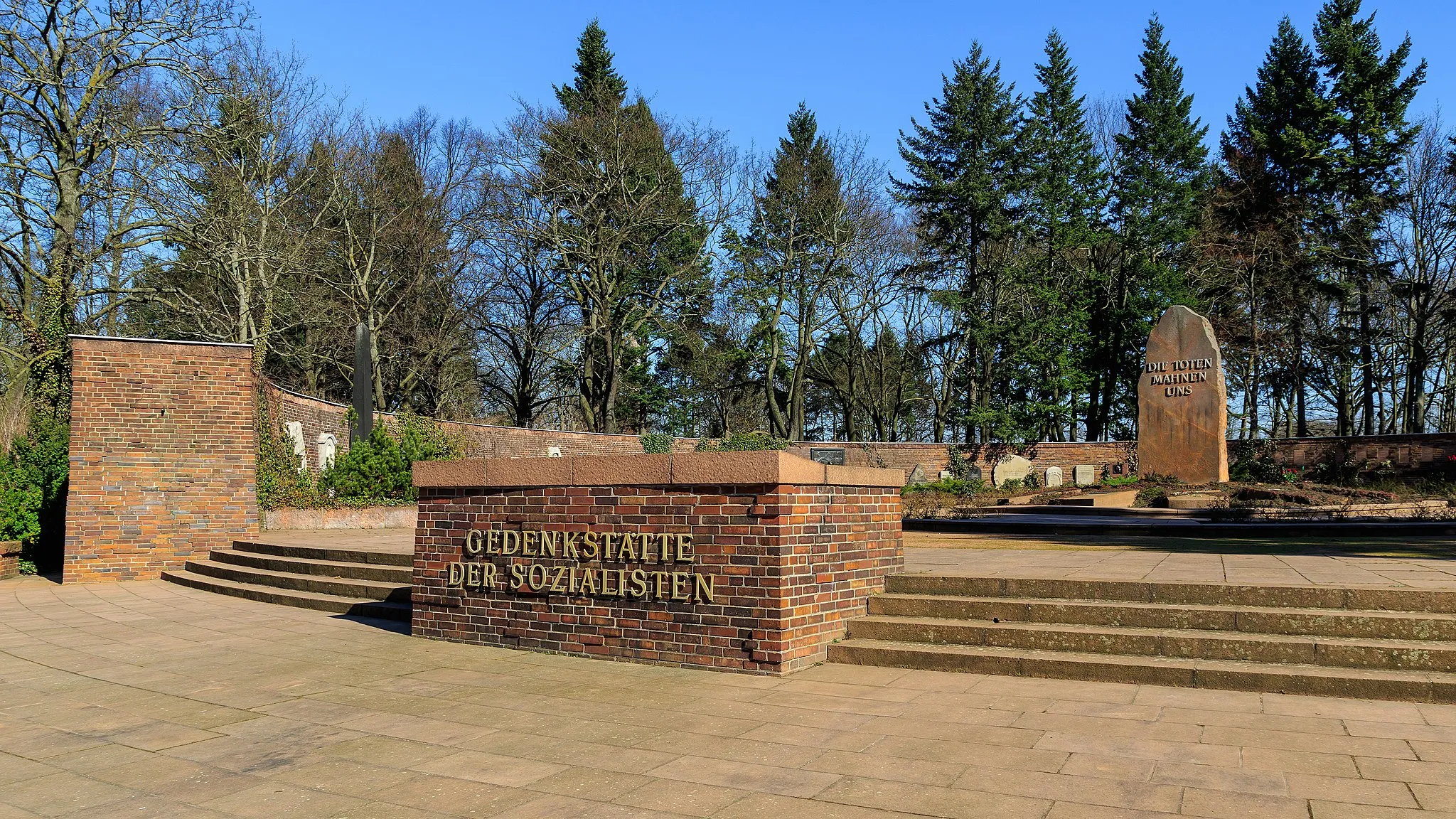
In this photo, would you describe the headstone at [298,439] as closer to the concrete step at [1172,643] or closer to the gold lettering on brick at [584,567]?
the gold lettering on brick at [584,567]

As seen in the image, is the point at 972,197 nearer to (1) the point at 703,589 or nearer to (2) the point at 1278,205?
(2) the point at 1278,205

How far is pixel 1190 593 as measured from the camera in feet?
21.4

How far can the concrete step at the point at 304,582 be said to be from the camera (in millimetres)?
9984

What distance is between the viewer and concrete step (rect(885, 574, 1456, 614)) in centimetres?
601

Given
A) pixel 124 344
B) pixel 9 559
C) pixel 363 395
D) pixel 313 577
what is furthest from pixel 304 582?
pixel 363 395

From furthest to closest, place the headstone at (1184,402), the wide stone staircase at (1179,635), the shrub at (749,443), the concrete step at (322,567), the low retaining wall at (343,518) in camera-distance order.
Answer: the shrub at (749,443), the headstone at (1184,402), the low retaining wall at (343,518), the concrete step at (322,567), the wide stone staircase at (1179,635)

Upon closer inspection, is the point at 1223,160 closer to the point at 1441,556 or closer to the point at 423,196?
the point at 423,196

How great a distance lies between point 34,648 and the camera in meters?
8.10

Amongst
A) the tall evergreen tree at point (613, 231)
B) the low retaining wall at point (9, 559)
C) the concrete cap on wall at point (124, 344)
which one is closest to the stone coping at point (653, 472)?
the concrete cap on wall at point (124, 344)

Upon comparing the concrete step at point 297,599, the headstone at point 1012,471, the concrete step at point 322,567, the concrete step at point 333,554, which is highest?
the headstone at point 1012,471

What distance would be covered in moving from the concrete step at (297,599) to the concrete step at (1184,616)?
5.03 m

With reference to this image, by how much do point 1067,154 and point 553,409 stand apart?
79.2ft

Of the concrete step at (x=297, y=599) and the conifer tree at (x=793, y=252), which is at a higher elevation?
the conifer tree at (x=793, y=252)

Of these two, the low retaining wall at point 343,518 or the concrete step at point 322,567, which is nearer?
the concrete step at point 322,567
